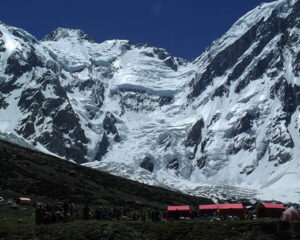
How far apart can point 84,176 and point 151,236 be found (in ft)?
397

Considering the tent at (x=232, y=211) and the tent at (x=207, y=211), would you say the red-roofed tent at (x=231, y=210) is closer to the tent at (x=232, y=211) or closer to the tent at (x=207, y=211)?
the tent at (x=232, y=211)

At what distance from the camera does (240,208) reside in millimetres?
77375

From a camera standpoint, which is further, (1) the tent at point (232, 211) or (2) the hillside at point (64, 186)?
(2) the hillside at point (64, 186)

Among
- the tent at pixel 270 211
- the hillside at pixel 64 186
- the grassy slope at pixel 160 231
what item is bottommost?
the grassy slope at pixel 160 231

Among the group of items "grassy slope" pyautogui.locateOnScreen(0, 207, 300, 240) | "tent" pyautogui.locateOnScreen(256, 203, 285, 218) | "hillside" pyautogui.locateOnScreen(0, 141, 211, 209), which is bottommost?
"grassy slope" pyautogui.locateOnScreen(0, 207, 300, 240)

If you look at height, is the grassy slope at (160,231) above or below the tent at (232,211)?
below

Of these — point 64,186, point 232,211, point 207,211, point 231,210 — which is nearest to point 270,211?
point 232,211

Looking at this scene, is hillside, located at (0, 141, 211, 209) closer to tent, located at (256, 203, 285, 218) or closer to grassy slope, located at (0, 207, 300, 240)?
tent, located at (256, 203, 285, 218)

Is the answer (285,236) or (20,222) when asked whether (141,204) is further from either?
(285,236)

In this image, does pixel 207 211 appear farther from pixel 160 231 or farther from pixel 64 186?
pixel 64 186

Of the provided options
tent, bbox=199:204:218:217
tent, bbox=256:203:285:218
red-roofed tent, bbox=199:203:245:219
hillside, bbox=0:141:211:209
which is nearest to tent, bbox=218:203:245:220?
red-roofed tent, bbox=199:203:245:219

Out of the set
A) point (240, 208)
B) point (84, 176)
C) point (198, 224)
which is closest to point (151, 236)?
point (198, 224)

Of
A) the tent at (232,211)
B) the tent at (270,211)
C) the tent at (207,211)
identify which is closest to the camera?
the tent at (270,211)

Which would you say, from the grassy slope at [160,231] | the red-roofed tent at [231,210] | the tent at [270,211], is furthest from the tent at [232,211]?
the grassy slope at [160,231]
